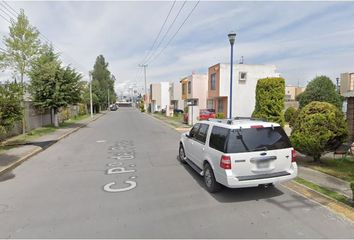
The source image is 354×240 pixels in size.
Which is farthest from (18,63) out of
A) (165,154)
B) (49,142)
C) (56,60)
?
(165,154)

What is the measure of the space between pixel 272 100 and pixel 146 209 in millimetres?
9549

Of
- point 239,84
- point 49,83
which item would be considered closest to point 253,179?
point 49,83

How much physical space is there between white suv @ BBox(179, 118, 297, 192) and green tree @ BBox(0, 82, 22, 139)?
25.3ft

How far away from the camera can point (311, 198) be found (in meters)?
5.48

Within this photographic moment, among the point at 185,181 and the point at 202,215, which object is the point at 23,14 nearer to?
the point at 185,181

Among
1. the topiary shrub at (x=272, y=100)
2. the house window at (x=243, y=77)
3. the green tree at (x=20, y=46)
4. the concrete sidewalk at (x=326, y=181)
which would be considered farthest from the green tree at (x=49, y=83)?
the concrete sidewalk at (x=326, y=181)

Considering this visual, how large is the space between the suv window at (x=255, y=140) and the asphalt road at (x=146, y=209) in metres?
1.11

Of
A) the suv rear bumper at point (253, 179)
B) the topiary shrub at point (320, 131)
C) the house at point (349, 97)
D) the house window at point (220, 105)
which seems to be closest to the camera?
the suv rear bumper at point (253, 179)

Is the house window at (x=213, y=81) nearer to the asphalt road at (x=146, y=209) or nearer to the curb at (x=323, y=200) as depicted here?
the asphalt road at (x=146, y=209)

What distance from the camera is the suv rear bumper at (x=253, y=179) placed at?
517 cm

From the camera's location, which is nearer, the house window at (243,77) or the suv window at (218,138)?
the suv window at (218,138)

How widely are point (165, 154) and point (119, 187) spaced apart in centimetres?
424

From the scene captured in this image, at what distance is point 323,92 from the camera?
2567 centimetres

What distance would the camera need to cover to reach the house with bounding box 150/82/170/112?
205 feet
